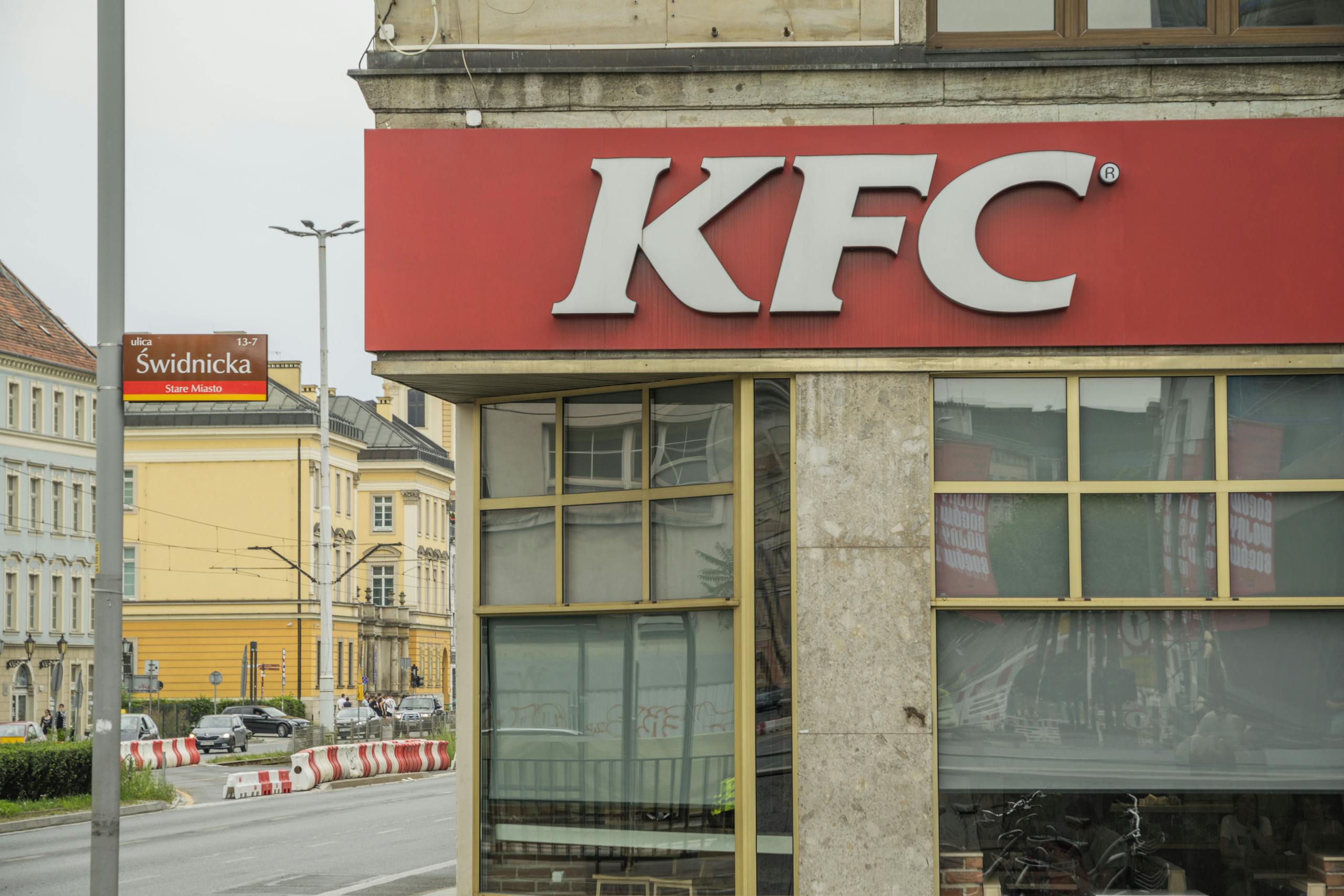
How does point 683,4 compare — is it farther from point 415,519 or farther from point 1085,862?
point 415,519

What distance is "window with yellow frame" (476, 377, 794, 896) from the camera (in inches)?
377

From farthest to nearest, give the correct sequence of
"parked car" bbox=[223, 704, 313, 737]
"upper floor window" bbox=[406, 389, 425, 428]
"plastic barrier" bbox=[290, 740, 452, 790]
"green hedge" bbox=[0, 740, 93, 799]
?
"upper floor window" bbox=[406, 389, 425, 428] → "parked car" bbox=[223, 704, 313, 737] → "plastic barrier" bbox=[290, 740, 452, 790] → "green hedge" bbox=[0, 740, 93, 799]

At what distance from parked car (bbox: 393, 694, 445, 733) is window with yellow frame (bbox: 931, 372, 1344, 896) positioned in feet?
187

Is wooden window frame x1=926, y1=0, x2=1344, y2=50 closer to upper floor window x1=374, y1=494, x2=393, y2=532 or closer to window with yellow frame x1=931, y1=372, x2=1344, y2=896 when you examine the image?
window with yellow frame x1=931, y1=372, x2=1344, y2=896

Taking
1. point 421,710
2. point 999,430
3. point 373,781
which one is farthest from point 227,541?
point 999,430

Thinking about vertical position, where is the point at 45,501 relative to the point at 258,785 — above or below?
above

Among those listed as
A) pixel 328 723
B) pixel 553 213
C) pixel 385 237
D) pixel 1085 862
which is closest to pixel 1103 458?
pixel 1085 862

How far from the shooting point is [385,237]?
9.81m

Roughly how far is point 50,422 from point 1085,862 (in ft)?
251

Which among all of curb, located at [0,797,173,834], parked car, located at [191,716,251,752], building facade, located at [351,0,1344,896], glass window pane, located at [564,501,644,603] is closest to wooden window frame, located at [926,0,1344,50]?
building facade, located at [351,0,1344,896]

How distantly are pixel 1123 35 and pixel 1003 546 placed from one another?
3.24 m

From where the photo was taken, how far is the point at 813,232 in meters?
9.62

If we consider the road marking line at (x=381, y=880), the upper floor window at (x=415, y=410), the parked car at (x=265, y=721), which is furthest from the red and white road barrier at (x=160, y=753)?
the upper floor window at (x=415, y=410)

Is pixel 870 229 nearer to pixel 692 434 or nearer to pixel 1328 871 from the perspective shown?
pixel 692 434
